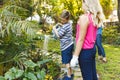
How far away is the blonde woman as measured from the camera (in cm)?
482

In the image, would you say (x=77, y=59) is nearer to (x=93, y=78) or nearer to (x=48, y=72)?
(x=93, y=78)

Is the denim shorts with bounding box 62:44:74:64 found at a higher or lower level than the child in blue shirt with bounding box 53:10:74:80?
lower

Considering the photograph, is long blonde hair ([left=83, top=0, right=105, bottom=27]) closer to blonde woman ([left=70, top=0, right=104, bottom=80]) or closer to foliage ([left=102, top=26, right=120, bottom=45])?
blonde woman ([left=70, top=0, right=104, bottom=80])

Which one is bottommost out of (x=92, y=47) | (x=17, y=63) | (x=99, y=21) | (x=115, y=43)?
(x=115, y=43)

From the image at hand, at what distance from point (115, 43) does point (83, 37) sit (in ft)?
37.6

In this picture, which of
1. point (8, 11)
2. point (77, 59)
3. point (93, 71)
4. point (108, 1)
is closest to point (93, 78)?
point (93, 71)

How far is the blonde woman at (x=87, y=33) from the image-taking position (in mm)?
4818

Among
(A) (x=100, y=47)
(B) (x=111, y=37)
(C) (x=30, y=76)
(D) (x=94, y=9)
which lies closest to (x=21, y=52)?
(C) (x=30, y=76)

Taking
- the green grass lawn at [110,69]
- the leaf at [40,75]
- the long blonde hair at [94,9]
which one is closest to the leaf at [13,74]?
the leaf at [40,75]

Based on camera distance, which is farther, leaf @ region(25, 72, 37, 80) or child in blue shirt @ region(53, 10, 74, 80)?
child in blue shirt @ region(53, 10, 74, 80)

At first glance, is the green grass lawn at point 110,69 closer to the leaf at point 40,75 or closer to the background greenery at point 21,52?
the background greenery at point 21,52

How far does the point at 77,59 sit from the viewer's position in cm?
502

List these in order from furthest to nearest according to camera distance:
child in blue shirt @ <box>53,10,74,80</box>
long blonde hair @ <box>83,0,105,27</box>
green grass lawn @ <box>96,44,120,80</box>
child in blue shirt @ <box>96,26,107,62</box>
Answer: child in blue shirt @ <box>96,26,107,62</box>, green grass lawn @ <box>96,44,120,80</box>, child in blue shirt @ <box>53,10,74,80</box>, long blonde hair @ <box>83,0,105,27</box>

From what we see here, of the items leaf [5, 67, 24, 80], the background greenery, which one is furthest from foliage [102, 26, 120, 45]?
leaf [5, 67, 24, 80]
